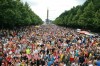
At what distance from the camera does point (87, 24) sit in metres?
99.9

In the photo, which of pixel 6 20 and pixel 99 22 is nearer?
pixel 6 20

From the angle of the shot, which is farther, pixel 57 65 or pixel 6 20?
pixel 6 20

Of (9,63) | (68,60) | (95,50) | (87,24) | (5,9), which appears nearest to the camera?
(9,63)

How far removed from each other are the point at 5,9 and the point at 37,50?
34521mm

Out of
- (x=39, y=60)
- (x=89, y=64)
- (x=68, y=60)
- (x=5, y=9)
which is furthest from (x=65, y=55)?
(x=5, y=9)

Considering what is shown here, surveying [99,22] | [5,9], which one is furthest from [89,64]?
[99,22]

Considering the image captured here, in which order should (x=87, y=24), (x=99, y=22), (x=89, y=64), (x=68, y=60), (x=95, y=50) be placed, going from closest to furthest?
(x=89, y=64) → (x=68, y=60) → (x=95, y=50) → (x=99, y=22) → (x=87, y=24)

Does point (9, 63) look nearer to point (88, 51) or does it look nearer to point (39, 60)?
point (39, 60)

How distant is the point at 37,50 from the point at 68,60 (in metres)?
4.63

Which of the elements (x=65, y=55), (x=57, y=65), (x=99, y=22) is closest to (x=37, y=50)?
(x=65, y=55)

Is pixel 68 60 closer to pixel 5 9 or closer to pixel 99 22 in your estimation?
pixel 5 9

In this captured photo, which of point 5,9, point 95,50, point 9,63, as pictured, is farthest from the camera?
point 5,9

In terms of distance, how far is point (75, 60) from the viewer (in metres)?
25.2

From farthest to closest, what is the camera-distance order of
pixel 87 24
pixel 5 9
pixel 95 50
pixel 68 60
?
pixel 87 24, pixel 5 9, pixel 95 50, pixel 68 60
